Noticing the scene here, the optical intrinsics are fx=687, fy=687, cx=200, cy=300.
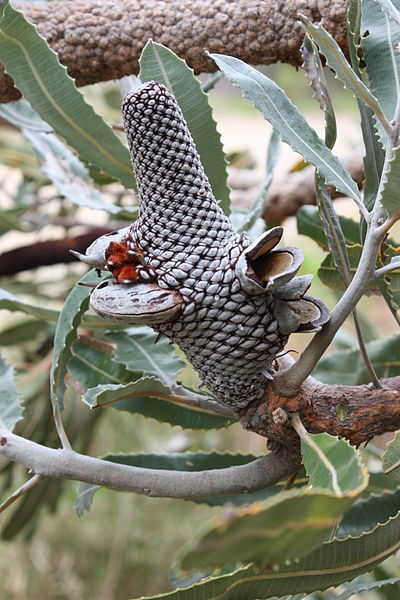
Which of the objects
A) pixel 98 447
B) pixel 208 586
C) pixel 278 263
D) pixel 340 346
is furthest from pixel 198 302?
pixel 98 447

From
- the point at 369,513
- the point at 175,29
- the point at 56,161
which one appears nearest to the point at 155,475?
the point at 369,513

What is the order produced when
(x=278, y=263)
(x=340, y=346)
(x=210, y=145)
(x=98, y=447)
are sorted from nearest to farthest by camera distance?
1. (x=278, y=263)
2. (x=210, y=145)
3. (x=340, y=346)
4. (x=98, y=447)

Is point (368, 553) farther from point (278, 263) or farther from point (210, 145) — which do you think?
point (210, 145)

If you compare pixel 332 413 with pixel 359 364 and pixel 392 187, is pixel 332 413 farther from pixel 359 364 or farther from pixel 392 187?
pixel 359 364

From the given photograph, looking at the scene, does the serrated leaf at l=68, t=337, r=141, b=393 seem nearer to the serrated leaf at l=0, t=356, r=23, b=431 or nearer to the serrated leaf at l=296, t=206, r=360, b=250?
the serrated leaf at l=0, t=356, r=23, b=431


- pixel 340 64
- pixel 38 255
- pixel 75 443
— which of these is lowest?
pixel 75 443
